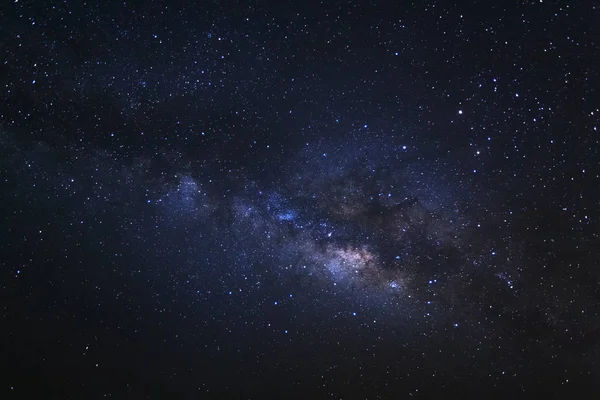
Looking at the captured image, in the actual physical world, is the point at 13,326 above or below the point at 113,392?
above

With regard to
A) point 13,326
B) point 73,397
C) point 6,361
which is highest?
point 13,326

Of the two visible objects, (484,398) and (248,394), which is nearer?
(484,398)

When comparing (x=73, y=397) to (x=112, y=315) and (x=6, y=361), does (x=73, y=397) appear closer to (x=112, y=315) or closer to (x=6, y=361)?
(x=6, y=361)

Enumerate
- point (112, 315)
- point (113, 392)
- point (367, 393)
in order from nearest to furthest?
→ point (112, 315) → point (367, 393) → point (113, 392)

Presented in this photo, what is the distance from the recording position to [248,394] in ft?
25.5

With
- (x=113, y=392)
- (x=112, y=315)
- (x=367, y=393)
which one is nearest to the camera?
(x=112, y=315)

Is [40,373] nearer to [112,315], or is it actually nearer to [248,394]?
[112,315]

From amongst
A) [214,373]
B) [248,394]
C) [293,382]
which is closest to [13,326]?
[214,373]

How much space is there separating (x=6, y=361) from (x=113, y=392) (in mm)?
2071

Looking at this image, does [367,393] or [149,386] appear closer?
[367,393]

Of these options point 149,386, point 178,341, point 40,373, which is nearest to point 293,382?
point 178,341

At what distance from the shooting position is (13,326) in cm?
682

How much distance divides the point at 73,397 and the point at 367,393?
19.0ft

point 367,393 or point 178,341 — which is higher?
point 178,341
